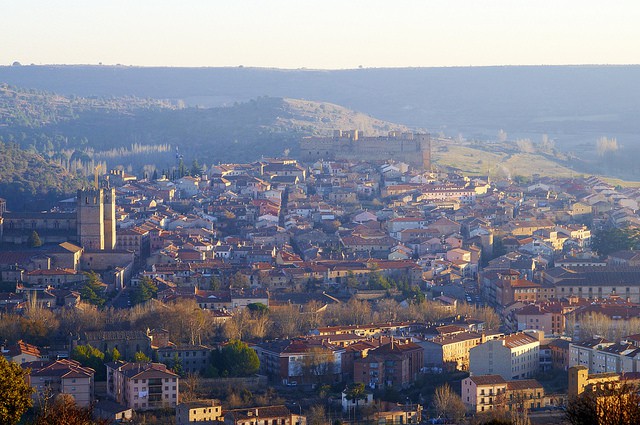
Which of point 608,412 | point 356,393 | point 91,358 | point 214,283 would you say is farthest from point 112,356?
point 608,412

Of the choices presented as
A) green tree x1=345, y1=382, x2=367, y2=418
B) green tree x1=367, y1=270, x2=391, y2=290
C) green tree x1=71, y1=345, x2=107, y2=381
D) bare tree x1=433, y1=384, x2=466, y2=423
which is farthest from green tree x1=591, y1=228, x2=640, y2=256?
green tree x1=71, y1=345, x2=107, y2=381

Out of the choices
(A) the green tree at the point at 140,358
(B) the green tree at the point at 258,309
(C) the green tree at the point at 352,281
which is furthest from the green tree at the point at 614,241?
(A) the green tree at the point at 140,358

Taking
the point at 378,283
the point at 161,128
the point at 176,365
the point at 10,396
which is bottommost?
the point at 176,365

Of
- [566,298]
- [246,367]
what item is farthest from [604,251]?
[246,367]

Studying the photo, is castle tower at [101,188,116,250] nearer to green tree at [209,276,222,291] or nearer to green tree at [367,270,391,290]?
green tree at [209,276,222,291]

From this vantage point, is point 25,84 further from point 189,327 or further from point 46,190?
point 189,327

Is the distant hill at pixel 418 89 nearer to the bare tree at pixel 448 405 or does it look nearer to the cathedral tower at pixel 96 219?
the cathedral tower at pixel 96 219

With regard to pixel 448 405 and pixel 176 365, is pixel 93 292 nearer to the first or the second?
pixel 176 365
